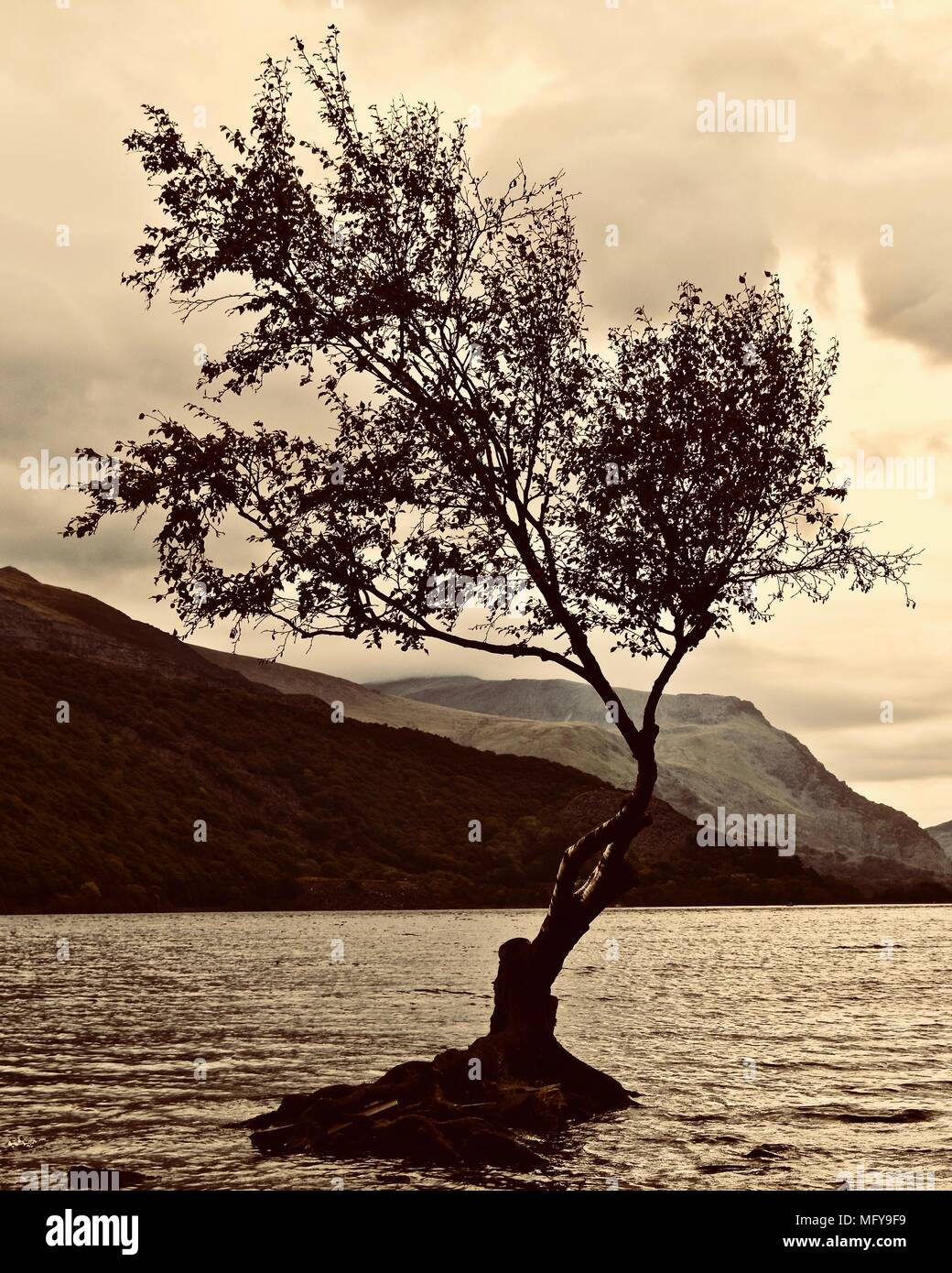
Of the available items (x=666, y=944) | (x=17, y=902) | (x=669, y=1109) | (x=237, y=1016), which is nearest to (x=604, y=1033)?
(x=237, y=1016)

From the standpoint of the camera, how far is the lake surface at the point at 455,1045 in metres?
27.1

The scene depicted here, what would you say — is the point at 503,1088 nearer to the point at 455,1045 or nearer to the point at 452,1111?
the point at 452,1111

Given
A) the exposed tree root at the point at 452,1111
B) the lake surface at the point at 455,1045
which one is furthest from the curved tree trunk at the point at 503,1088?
the lake surface at the point at 455,1045

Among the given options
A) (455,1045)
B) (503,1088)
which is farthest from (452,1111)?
(455,1045)

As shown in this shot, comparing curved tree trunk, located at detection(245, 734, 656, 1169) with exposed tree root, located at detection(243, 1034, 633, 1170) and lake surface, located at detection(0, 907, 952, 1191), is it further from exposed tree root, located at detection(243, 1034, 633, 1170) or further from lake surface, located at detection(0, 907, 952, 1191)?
lake surface, located at detection(0, 907, 952, 1191)

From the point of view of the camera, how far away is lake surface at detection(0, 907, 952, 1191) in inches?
1065

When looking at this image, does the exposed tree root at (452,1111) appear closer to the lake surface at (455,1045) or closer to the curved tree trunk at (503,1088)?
the curved tree trunk at (503,1088)

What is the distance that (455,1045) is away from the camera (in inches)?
2031

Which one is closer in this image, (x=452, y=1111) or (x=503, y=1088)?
(x=452, y=1111)

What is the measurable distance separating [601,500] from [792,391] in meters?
4.97

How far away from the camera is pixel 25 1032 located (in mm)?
58844

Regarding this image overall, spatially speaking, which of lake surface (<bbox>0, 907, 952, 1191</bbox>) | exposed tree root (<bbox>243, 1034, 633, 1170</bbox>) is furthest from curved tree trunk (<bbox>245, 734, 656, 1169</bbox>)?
lake surface (<bbox>0, 907, 952, 1191</bbox>)

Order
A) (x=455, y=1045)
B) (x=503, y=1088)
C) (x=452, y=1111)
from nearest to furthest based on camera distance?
(x=452, y=1111) → (x=503, y=1088) → (x=455, y=1045)
